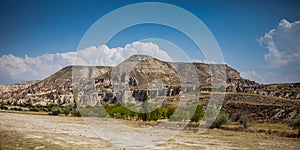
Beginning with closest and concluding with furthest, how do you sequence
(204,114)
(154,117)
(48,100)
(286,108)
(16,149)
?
(16,149)
(204,114)
(154,117)
(286,108)
(48,100)

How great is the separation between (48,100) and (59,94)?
11272mm

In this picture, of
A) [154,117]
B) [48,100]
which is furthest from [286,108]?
[48,100]

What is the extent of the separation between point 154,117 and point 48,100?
130m

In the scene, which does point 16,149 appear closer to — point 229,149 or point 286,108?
point 229,149

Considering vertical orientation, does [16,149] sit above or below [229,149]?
above

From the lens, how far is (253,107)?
253ft

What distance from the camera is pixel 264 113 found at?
235 ft

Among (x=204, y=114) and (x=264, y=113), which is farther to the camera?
(x=264, y=113)

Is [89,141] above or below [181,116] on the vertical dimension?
above

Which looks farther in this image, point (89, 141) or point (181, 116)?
point (181, 116)

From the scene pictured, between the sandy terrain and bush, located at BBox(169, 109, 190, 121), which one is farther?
bush, located at BBox(169, 109, 190, 121)

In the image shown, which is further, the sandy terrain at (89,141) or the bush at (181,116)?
the bush at (181,116)

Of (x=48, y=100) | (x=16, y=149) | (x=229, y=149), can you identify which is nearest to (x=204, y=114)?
(x=229, y=149)

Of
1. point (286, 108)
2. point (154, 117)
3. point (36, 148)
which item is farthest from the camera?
point (286, 108)
